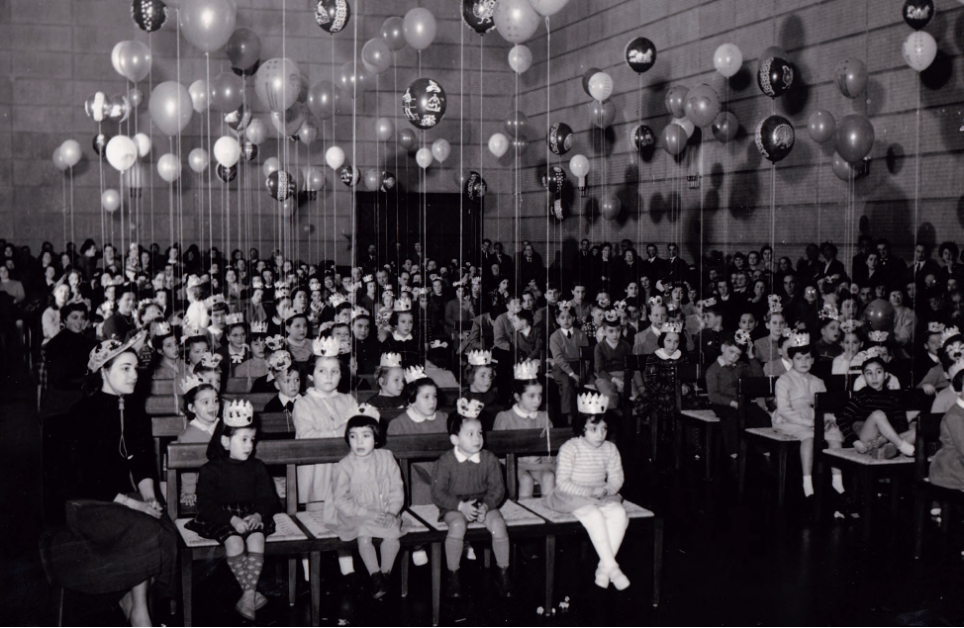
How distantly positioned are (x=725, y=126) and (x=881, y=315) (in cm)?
554

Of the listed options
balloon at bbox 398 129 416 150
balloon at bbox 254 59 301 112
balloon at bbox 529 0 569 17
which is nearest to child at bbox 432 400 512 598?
balloon at bbox 529 0 569 17

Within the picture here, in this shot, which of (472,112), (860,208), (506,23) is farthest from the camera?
(472,112)

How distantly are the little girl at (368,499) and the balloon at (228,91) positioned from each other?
1048 cm

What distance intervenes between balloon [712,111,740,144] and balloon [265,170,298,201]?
7929mm

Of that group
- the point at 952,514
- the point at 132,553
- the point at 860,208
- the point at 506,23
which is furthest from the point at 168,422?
the point at 860,208

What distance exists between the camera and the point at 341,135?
80.9 ft

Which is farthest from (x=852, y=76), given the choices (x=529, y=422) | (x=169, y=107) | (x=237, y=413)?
(x=237, y=413)

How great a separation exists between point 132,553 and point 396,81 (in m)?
20.8

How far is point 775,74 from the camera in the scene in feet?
44.6

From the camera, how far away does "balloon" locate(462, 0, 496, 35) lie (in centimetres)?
1248

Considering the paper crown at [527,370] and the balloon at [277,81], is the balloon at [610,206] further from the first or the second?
the paper crown at [527,370]

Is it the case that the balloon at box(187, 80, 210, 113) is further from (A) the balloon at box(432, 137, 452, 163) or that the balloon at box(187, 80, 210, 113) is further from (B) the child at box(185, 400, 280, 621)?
(B) the child at box(185, 400, 280, 621)

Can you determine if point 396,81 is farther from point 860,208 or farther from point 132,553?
point 132,553

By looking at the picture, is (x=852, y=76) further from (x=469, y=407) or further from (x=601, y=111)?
(x=469, y=407)
